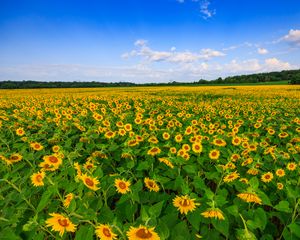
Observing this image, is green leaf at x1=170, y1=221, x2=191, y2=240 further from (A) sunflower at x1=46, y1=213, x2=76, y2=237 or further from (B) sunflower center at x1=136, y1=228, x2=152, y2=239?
(A) sunflower at x1=46, y1=213, x2=76, y2=237

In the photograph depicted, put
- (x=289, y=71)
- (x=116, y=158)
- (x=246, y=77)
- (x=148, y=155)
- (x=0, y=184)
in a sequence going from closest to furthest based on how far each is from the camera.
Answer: (x=0, y=184)
(x=148, y=155)
(x=116, y=158)
(x=246, y=77)
(x=289, y=71)

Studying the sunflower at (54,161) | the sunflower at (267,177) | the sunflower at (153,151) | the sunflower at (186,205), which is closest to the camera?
the sunflower at (186,205)

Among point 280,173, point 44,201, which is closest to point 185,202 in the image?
Answer: point 44,201

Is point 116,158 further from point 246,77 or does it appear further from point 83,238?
point 246,77

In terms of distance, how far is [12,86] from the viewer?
6228cm

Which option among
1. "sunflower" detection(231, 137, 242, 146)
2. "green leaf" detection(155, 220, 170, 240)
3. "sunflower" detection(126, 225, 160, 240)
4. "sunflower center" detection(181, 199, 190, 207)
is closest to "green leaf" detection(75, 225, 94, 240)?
"sunflower" detection(126, 225, 160, 240)

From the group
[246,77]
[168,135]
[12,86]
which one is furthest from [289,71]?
[168,135]

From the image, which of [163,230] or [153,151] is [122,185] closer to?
[163,230]

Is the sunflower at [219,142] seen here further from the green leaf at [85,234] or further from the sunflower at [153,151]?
the green leaf at [85,234]

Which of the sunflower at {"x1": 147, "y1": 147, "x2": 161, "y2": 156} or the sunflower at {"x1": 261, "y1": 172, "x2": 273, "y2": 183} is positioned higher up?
the sunflower at {"x1": 147, "y1": 147, "x2": 161, "y2": 156}

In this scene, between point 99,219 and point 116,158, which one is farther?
point 116,158

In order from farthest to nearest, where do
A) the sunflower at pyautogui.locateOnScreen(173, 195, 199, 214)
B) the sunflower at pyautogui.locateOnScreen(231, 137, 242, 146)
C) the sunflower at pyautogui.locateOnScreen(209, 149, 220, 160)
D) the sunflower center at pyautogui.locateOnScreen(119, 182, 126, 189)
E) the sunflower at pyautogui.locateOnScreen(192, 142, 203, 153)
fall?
the sunflower at pyautogui.locateOnScreen(231, 137, 242, 146)
the sunflower at pyautogui.locateOnScreen(192, 142, 203, 153)
the sunflower at pyautogui.locateOnScreen(209, 149, 220, 160)
the sunflower center at pyautogui.locateOnScreen(119, 182, 126, 189)
the sunflower at pyautogui.locateOnScreen(173, 195, 199, 214)

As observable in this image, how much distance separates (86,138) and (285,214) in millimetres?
3017

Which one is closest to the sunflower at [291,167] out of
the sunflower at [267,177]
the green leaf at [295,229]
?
the sunflower at [267,177]
